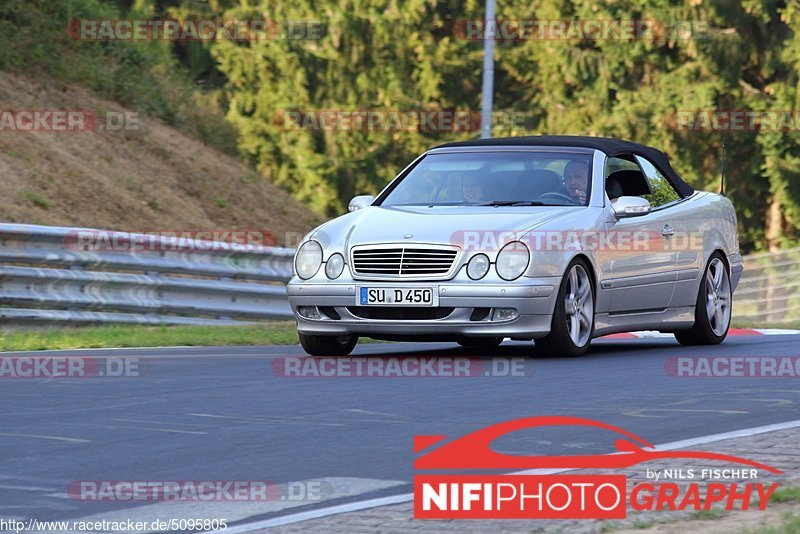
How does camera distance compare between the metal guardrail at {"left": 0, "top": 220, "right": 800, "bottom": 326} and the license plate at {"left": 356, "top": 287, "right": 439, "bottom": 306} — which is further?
the metal guardrail at {"left": 0, "top": 220, "right": 800, "bottom": 326}

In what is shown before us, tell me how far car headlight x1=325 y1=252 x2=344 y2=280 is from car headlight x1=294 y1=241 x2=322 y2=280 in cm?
9

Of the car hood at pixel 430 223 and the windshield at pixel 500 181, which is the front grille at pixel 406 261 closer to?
the car hood at pixel 430 223

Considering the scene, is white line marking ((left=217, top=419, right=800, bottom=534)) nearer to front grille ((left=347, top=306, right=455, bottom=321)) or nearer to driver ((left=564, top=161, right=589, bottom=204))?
front grille ((left=347, top=306, right=455, bottom=321))

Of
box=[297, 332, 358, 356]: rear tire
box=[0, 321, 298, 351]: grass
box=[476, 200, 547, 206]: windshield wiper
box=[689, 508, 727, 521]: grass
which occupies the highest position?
box=[476, 200, 547, 206]: windshield wiper

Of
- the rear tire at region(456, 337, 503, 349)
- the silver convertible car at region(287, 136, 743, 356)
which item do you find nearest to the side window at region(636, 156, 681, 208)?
the silver convertible car at region(287, 136, 743, 356)

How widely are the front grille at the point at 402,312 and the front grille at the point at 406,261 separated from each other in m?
0.23

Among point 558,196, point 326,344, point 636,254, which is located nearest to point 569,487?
point 326,344

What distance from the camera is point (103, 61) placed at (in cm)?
2617

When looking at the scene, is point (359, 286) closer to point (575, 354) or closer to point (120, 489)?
point (575, 354)

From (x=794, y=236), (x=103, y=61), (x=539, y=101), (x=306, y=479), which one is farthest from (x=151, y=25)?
(x=306, y=479)

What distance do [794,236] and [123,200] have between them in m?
23.9

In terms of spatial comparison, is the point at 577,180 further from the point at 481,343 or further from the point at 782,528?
the point at 782,528

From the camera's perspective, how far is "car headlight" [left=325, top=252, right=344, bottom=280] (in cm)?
1181

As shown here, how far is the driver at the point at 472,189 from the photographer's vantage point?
12703 mm
